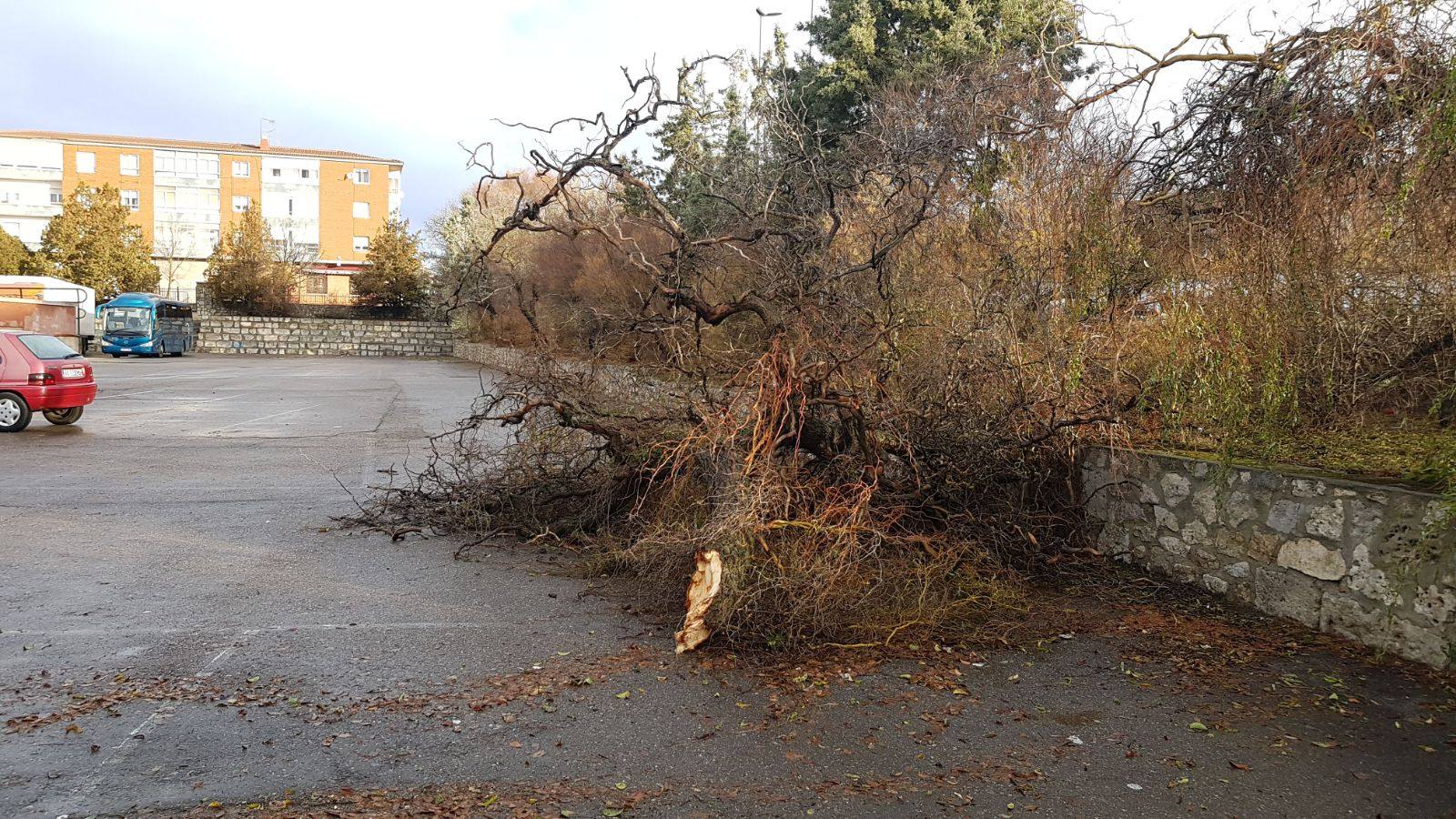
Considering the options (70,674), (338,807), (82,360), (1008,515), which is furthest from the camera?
(82,360)

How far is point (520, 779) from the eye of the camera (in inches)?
138

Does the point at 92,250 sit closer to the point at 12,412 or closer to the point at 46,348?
the point at 46,348

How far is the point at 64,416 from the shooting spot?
15219mm

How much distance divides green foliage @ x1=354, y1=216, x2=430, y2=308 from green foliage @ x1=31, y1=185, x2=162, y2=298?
12432 millimetres

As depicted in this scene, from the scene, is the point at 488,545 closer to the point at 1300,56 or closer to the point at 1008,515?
the point at 1008,515

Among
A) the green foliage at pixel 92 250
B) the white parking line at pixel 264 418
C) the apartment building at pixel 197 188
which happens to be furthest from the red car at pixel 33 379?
the apartment building at pixel 197 188

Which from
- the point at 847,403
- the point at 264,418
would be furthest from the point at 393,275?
the point at 847,403

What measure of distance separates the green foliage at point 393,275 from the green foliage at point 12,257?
56.0ft

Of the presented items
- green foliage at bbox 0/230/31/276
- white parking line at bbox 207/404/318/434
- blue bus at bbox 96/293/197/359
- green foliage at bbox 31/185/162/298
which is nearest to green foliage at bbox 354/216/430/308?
blue bus at bbox 96/293/197/359

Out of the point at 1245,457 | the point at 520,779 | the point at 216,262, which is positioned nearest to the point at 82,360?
the point at 520,779

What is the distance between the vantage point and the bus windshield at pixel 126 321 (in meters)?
43.2

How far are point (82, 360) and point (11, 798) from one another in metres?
14.7

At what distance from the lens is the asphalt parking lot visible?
11.2 feet

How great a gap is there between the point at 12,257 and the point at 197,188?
1100 inches
